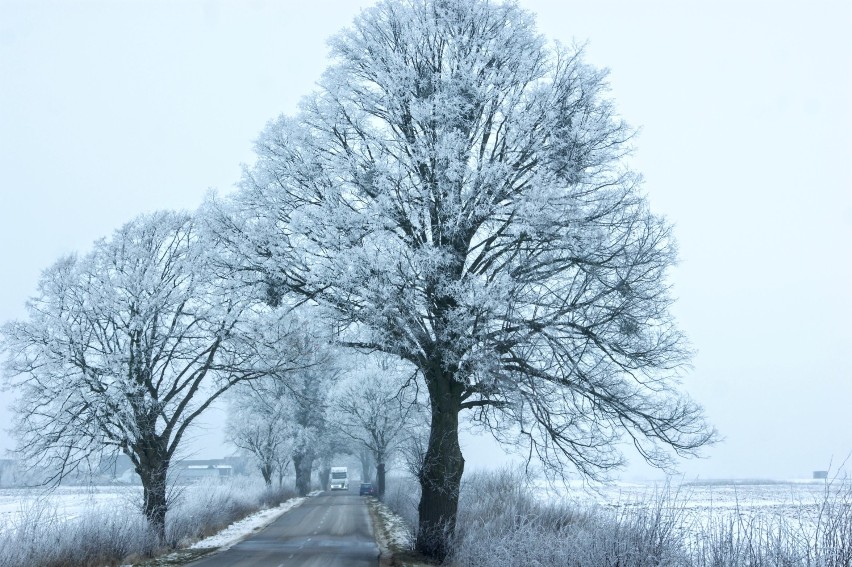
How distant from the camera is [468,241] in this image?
15.8 metres

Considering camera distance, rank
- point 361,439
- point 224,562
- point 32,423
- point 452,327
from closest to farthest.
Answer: point 452,327, point 224,562, point 32,423, point 361,439

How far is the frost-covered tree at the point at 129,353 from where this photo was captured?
67.3ft

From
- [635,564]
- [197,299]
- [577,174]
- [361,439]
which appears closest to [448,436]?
[577,174]

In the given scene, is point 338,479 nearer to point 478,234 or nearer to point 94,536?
point 94,536

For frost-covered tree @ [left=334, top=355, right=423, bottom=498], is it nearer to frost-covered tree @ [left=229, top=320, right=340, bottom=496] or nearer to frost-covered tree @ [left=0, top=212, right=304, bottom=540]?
frost-covered tree @ [left=229, top=320, right=340, bottom=496]

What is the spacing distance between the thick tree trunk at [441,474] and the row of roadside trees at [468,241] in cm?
5

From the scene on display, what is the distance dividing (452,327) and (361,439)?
44720 millimetres

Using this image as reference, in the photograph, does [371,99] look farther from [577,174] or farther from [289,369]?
[289,369]

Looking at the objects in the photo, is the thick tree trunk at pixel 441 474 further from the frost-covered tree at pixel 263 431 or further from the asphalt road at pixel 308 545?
the frost-covered tree at pixel 263 431

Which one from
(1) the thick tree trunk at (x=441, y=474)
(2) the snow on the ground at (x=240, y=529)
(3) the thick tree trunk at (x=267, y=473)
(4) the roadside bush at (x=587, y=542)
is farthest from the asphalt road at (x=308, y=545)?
(3) the thick tree trunk at (x=267, y=473)

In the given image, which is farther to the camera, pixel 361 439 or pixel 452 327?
pixel 361 439

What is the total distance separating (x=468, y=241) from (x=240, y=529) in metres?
20.5

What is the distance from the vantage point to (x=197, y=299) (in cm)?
2211

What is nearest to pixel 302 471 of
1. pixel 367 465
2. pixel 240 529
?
pixel 367 465
